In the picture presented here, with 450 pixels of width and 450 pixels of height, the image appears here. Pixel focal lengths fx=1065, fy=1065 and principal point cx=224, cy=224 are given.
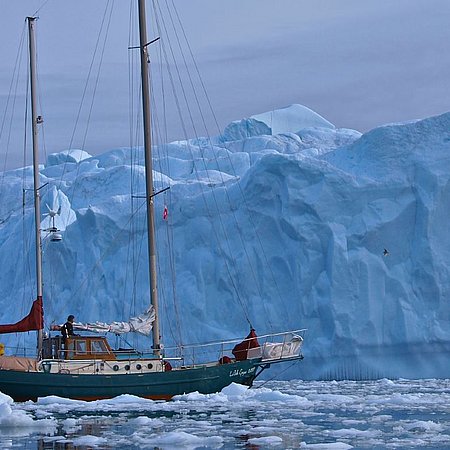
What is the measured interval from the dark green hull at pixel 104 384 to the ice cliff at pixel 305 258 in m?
7.10

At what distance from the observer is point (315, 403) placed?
2055cm

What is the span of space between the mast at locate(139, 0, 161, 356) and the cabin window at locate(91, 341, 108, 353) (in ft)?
3.43

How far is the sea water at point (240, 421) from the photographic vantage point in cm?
1438

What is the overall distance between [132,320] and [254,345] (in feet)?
9.43

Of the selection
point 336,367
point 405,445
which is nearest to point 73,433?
point 405,445

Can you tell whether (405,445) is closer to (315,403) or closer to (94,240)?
(315,403)

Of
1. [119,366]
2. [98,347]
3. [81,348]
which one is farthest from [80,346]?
[119,366]

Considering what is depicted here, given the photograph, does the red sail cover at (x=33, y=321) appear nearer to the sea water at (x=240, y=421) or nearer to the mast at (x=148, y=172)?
the sea water at (x=240, y=421)

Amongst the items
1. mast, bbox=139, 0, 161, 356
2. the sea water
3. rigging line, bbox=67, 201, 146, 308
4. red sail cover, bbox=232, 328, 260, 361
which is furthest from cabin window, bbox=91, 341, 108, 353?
rigging line, bbox=67, 201, 146, 308

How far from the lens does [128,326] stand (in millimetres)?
22297

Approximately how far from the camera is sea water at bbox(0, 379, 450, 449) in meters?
14.4

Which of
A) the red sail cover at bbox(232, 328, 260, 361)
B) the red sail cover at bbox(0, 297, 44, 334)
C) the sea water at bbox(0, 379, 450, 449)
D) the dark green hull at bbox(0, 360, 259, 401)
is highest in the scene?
the red sail cover at bbox(0, 297, 44, 334)

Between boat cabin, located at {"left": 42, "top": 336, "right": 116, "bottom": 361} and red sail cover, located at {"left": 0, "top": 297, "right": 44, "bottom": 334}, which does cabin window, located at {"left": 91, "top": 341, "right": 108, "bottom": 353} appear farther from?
red sail cover, located at {"left": 0, "top": 297, "right": 44, "bottom": 334}

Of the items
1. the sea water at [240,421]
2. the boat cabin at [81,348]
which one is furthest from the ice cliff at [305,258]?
the boat cabin at [81,348]
